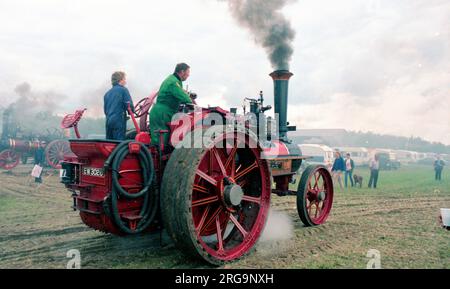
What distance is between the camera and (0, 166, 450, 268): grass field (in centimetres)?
385

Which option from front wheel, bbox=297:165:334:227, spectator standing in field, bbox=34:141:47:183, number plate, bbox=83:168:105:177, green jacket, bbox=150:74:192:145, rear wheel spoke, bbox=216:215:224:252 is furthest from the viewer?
spectator standing in field, bbox=34:141:47:183

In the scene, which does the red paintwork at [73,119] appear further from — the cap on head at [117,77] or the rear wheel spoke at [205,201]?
the rear wheel spoke at [205,201]

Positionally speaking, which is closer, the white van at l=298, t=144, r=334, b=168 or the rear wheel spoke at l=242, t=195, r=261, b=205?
the rear wheel spoke at l=242, t=195, r=261, b=205

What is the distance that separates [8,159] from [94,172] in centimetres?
1616

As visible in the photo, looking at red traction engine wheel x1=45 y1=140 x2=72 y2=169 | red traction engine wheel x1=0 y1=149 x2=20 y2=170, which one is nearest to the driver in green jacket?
red traction engine wheel x1=45 y1=140 x2=72 y2=169

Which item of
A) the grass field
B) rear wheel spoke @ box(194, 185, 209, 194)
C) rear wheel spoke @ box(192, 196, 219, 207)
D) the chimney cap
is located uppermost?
the chimney cap

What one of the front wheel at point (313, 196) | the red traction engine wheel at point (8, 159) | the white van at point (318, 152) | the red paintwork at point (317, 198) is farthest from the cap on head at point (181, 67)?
the white van at point (318, 152)

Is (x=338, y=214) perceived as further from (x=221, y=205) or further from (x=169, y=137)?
(x=169, y=137)

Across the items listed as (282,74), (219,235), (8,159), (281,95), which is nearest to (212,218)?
(219,235)

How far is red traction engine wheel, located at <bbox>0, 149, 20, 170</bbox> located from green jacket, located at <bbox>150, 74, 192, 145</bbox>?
15.6m

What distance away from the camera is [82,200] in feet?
11.8

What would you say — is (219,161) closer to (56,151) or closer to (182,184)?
(182,184)

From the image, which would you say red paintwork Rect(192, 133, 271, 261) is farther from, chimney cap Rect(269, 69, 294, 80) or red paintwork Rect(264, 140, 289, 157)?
chimney cap Rect(269, 69, 294, 80)

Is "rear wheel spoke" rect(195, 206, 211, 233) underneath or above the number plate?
underneath
